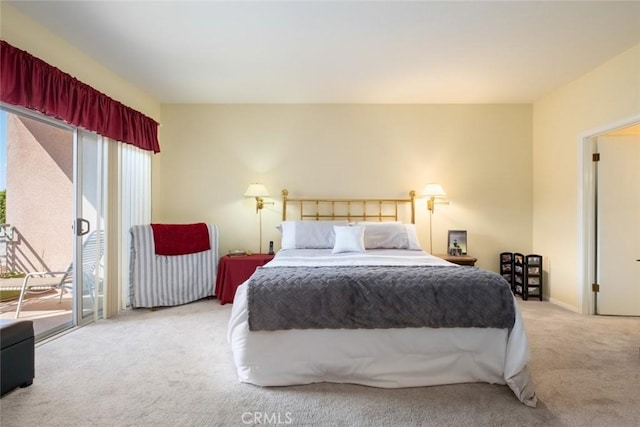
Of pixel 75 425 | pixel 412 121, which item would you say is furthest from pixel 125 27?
pixel 412 121

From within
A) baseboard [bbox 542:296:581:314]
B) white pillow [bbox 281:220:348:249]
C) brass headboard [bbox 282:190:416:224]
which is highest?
brass headboard [bbox 282:190:416:224]

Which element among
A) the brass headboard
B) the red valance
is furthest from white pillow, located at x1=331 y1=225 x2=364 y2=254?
the red valance

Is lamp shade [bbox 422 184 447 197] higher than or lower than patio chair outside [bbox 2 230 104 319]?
higher

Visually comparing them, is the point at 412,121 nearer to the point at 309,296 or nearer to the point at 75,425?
the point at 309,296

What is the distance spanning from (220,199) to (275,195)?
0.75 m

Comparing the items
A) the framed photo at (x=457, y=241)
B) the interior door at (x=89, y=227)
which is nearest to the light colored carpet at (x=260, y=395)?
the interior door at (x=89, y=227)

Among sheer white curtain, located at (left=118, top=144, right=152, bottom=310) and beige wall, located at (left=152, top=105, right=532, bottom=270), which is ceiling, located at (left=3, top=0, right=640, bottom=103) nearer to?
beige wall, located at (left=152, top=105, right=532, bottom=270)

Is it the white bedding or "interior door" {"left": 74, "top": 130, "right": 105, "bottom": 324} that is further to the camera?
"interior door" {"left": 74, "top": 130, "right": 105, "bottom": 324}

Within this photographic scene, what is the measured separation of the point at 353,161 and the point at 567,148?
8.26 ft

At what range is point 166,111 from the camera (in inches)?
166

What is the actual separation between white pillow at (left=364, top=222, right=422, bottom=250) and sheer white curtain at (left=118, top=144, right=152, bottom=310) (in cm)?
273

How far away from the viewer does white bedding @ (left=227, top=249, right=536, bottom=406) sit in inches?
74.0

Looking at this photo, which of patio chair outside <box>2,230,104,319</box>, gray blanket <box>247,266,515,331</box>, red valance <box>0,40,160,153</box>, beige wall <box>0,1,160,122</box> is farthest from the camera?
patio chair outside <box>2,230,104,319</box>

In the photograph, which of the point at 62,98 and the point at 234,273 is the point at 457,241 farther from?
the point at 62,98
